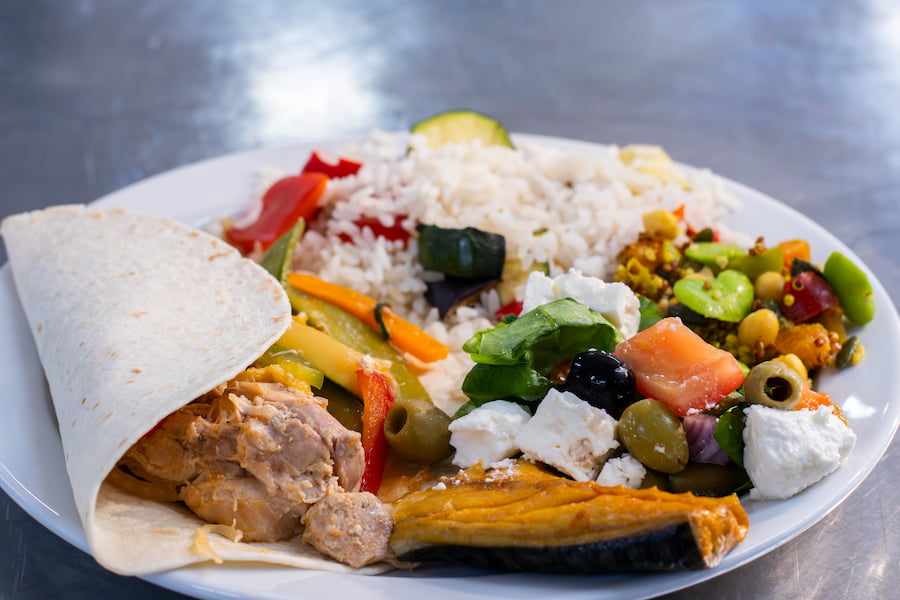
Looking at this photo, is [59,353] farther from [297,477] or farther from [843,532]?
[843,532]

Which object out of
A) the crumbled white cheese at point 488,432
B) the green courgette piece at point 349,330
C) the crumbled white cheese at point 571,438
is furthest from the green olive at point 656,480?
the green courgette piece at point 349,330

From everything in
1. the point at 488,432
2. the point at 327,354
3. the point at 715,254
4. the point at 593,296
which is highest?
the point at 715,254

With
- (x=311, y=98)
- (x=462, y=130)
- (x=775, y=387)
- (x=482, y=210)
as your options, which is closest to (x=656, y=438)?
(x=775, y=387)

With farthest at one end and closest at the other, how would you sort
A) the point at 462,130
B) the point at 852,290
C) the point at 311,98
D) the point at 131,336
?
→ the point at 311,98 → the point at 462,130 → the point at 852,290 → the point at 131,336

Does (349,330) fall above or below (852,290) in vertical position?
below

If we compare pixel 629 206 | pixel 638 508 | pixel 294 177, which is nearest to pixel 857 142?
pixel 629 206

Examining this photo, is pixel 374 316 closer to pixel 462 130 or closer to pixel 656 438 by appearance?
pixel 656 438
